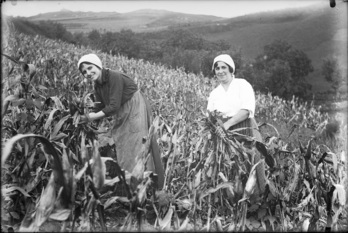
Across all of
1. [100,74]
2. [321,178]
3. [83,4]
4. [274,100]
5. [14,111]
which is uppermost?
[83,4]

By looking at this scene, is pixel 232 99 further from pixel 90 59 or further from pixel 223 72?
pixel 90 59

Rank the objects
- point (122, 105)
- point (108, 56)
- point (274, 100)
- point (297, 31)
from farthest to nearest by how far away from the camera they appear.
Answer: point (297, 31) < point (274, 100) < point (108, 56) < point (122, 105)

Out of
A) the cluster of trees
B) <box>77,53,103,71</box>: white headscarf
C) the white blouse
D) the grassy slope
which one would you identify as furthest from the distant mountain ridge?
the grassy slope

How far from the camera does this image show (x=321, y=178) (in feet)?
8.10

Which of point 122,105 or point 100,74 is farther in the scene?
point 122,105

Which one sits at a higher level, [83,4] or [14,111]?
[83,4]

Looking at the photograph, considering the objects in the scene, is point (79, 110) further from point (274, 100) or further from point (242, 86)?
point (274, 100)

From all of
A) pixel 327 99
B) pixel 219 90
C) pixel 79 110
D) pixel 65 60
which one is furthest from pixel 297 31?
pixel 79 110

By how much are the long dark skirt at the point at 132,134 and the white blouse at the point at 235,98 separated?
0.57m

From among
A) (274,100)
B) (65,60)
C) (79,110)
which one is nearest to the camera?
(79,110)

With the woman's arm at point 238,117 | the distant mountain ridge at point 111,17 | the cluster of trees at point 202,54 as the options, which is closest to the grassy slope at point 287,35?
the cluster of trees at point 202,54

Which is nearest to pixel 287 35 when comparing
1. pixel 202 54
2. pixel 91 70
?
pixel 202 54

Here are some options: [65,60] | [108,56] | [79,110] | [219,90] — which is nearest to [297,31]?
[108,56]

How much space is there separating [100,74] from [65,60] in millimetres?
4365
